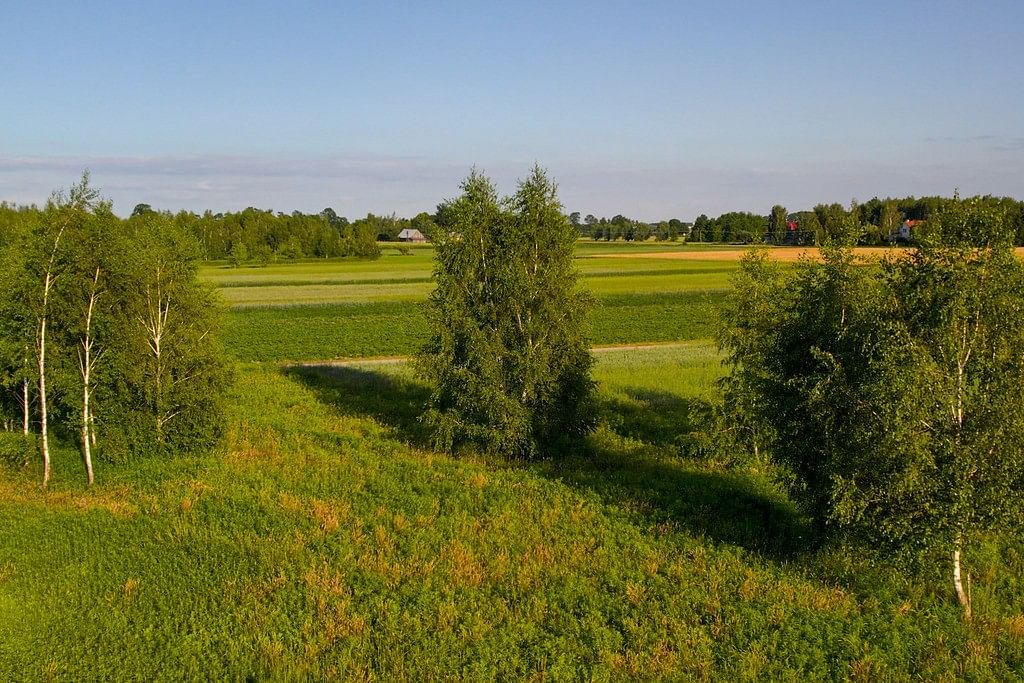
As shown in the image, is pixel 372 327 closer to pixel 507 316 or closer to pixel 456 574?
pixel 507 316

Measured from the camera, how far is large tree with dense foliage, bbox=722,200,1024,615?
39.9 feet

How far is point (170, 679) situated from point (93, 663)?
1372mm

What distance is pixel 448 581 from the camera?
1439cm

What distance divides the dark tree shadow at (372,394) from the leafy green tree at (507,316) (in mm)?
2976

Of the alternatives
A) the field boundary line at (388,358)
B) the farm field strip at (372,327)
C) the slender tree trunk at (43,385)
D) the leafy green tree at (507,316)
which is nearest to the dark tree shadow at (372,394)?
the field boundary line at (388,358)

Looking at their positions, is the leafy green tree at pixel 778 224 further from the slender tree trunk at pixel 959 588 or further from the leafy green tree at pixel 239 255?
the slender tree trunk at pixel 959 588

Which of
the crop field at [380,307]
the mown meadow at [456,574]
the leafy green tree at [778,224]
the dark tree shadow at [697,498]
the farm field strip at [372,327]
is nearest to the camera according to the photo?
the mown meadow at [456,574]

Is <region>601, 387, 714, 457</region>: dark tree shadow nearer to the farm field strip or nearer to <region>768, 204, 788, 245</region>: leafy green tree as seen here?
the farm field strip

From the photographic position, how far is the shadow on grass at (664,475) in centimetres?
1723

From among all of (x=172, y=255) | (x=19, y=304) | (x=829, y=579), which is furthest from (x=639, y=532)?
(x=19, y=304)

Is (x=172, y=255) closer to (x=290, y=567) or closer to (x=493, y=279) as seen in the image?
(x=493, y=279)

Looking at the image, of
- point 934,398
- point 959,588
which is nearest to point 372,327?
point 959,588

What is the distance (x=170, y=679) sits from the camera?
11102 millimetres

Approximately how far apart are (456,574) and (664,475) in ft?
27.8
